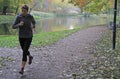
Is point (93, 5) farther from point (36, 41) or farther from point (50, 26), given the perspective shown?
point (36, 41)

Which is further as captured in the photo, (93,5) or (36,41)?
(93,5)

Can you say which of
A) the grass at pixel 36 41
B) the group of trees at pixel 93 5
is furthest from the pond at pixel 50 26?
the grass at pixel 36 41

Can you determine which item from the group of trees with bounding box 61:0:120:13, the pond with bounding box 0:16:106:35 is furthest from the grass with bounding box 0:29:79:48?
the group of trees with bounding box 61:0:120:13

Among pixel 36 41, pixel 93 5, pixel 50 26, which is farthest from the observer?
pixel 50 26

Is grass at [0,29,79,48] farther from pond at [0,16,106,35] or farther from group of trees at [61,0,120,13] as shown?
group of trees at [61,0,120,13]

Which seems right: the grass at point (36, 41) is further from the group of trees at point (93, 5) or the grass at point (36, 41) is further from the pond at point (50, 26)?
the group of trees at point (93, 5)

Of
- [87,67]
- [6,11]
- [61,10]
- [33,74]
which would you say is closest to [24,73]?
[33,74]

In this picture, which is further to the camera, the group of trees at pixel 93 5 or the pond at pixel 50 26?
the pond at pixel 50 26

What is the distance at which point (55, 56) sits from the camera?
1289cm

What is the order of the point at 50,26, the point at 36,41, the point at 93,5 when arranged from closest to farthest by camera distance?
the point at 36,41, the point at 93,5, the point at 50,26

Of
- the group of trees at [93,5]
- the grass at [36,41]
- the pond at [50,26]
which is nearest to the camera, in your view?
the grass at [36,41]

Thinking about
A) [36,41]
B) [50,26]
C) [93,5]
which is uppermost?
[93,5]

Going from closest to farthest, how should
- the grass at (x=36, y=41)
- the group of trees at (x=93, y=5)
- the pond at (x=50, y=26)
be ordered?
1. the grass at (x=36, y=41)
2. the group of trees at (x=93, y=5)
3. the pond at (x=50, y=26)

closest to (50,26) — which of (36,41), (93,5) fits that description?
(93,5)
